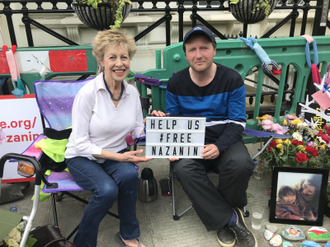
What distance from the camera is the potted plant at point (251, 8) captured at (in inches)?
131

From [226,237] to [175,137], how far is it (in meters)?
0.93

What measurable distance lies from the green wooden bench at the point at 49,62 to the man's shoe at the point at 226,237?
2.21 m

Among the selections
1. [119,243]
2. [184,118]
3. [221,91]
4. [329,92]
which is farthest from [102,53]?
[329,92]

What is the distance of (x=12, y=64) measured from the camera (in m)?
2.77

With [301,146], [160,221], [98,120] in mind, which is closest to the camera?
[98,120]

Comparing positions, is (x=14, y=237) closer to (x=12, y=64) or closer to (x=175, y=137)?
(x=175, y=137)

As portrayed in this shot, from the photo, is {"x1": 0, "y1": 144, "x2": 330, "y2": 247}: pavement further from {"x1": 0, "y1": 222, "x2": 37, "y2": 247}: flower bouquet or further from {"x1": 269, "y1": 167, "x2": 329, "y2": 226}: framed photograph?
{"x1": 0, "y1": 222, "x2": 37, "y2": 247}: flower bouquet

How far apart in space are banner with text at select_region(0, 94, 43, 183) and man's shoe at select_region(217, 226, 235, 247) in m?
2.06

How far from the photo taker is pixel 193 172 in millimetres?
2141

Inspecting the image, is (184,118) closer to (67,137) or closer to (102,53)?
(102,53)

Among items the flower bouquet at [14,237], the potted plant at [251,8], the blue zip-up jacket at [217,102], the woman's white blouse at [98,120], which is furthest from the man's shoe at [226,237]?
the potted plant at [251,8]

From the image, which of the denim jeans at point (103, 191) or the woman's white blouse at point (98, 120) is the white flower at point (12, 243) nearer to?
the denim jeans at point (103, 191)

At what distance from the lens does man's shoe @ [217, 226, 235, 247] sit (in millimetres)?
2119

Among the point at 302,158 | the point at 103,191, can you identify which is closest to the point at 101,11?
the point at 103,191
